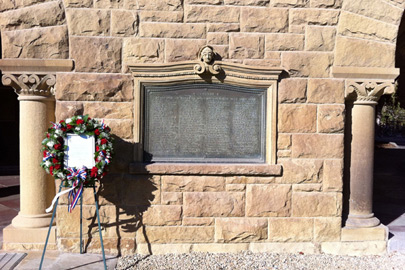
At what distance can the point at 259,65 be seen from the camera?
5.07 meters

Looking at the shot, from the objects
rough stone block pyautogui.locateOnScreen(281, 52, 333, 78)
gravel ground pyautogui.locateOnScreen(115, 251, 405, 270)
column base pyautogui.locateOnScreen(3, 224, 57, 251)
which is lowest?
gravel ground pyautogui.locateOnScreen(115, 251, 405, 270)

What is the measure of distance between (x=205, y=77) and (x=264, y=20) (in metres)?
1.02

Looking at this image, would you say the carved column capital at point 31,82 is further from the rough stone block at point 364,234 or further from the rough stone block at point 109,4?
the rough stone block at point 364,234

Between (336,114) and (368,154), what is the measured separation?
0.71m

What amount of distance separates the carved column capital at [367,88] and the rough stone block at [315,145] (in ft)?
1.97

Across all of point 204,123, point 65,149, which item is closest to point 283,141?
point 204,123

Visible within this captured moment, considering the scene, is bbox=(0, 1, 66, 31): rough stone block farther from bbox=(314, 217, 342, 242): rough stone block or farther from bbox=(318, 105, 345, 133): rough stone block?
bbox=(314, 217, 342, 242): rough stone block

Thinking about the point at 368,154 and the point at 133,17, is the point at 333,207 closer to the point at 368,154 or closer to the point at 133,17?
the point at 368,154

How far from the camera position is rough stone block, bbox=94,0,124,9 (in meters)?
4.93

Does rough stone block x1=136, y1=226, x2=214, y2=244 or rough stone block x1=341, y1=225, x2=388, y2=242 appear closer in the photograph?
rough stone block x1=136, y1=226, x2=214, y2=244

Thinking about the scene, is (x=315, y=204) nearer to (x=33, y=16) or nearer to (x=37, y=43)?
(x=37, y=43)

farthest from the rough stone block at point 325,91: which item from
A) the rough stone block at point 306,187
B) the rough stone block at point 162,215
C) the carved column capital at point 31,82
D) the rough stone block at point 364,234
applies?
the carved column capital at point 31,82

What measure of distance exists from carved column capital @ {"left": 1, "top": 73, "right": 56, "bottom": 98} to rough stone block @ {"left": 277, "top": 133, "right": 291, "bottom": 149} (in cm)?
287

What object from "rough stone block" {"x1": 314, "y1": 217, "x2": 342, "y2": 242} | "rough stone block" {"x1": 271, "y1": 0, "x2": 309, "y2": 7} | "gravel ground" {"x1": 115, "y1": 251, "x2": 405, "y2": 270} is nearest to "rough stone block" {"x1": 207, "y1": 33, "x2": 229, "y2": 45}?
"rough stone block" {"x1": 271, "y1": 0, "x2": 309, "y2": 7}
